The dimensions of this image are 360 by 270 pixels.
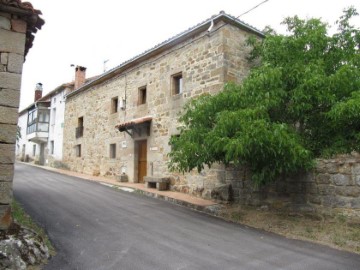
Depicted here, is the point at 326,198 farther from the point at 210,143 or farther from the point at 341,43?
the point at 341,43

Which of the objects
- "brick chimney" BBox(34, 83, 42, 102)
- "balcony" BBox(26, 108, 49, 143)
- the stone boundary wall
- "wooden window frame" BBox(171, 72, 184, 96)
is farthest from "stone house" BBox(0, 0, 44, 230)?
"brick chimney" BBox(34, 83, 42, 102)

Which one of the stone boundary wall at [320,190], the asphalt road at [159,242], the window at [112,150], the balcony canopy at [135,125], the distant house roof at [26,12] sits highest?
the distant house roof at [26,12]

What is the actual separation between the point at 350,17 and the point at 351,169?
14.4 ft

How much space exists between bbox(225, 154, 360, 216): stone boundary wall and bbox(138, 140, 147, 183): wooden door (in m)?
5.43

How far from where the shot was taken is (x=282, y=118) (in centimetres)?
711

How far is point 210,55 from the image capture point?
33.0ft

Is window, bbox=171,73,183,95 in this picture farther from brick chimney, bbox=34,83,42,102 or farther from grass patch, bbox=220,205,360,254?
brick chimney, bbox=34,83,42,102

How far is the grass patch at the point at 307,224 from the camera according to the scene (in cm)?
549

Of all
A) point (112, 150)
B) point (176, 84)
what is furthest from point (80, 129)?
point (176, 84)

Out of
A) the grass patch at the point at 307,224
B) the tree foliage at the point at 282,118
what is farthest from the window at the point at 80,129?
the grass patch at the point at 307,224

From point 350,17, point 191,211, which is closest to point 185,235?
point 191,211

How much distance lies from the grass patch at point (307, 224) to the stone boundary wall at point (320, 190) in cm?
18

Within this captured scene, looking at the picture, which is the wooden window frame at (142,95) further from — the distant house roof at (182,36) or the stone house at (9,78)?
the stone house at (9,78)

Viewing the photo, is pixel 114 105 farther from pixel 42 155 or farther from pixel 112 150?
pixel 42 155
